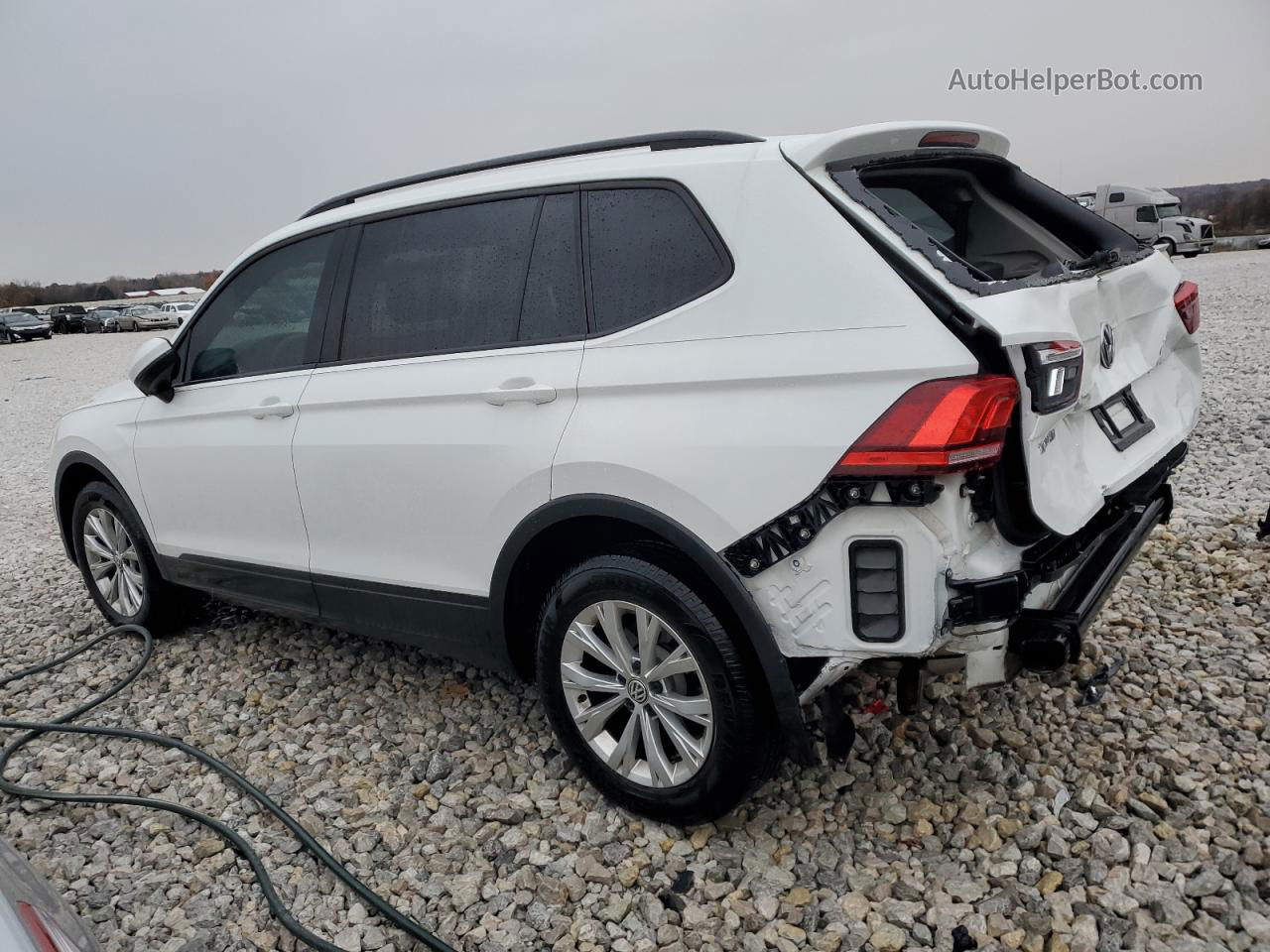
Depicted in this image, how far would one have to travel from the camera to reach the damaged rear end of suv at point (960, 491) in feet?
6.87

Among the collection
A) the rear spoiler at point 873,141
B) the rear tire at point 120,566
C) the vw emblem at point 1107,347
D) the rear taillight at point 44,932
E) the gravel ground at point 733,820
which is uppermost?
the rear spoiler at point 873,141

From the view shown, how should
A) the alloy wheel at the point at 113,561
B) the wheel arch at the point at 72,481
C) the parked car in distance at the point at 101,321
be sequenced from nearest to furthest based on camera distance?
1. the wheel arch at the point at 72,481
2. the alloy wheel at the point at 113,561
3. the parked car in distance at the point at 101,321

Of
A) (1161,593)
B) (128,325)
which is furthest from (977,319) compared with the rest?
(128,325)

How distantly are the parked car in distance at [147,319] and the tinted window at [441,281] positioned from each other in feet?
129

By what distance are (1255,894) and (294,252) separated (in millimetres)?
3664

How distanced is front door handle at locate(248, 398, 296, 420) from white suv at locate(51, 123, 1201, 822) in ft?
0.04

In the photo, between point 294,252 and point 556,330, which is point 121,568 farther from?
point 556,330

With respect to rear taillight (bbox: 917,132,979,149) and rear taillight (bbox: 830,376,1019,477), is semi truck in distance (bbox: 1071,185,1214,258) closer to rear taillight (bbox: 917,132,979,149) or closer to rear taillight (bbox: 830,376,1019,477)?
rear taillight (bbox: 917,132,979,149)

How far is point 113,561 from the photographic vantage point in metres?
4.68

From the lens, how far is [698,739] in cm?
260

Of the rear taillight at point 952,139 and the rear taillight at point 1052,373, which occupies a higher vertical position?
the rear taillight at point 952,139

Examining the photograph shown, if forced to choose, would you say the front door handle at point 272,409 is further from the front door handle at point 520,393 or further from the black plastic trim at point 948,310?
the black plastic trim at point 948,310

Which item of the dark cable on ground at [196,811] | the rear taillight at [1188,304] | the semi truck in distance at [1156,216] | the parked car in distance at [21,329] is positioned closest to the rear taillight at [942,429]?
the rear taillight at [1188,304]

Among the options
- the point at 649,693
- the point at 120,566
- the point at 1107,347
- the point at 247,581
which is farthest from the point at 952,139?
the point at 120,566
